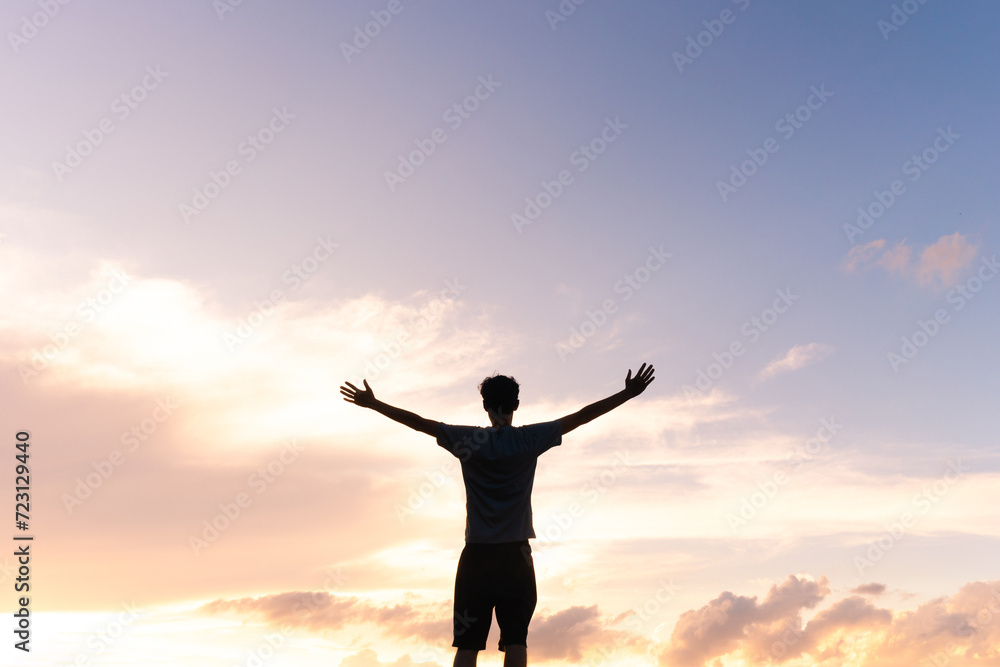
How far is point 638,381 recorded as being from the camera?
277 inches

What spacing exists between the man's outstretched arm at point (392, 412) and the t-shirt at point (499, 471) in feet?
0.35

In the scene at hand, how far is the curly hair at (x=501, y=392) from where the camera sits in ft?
22.7

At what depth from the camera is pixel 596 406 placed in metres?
6.81

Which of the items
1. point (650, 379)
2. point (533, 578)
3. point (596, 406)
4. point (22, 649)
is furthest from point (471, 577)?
point (22, 649)

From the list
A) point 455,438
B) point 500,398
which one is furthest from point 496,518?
point 500,398

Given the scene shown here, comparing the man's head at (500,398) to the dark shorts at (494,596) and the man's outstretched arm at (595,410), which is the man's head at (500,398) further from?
the dark shorts at (494,596)

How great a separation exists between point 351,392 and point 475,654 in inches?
94.5

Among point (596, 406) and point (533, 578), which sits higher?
point (596, 406)

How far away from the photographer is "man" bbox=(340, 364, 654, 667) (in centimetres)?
655

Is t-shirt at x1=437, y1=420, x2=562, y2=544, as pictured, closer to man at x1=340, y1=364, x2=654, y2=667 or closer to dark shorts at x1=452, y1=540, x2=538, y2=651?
man at x1=340, y1=364, x2=654, y2=667

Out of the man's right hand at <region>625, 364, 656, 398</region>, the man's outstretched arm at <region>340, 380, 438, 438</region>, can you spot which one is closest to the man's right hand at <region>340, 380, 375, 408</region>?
the man's outstretched arm at <region>340, 380, 438, 438</region>

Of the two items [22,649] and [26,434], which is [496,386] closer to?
[22,649]

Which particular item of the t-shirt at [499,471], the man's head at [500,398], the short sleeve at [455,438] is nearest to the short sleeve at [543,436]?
the t-shirt at [499,471]

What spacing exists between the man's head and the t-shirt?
0.55ft
